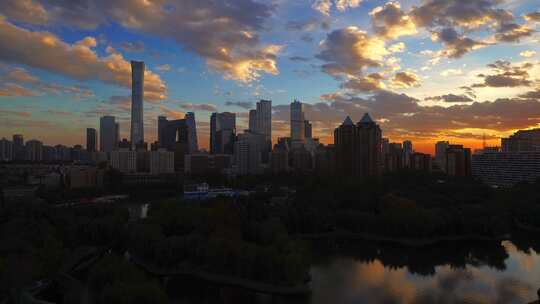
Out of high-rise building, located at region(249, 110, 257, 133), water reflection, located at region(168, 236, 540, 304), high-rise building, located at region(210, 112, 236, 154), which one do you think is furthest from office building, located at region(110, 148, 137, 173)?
water reflection, located at region(168, 236, 540, 304)

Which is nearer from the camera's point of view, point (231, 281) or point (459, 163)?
point (231, 281)

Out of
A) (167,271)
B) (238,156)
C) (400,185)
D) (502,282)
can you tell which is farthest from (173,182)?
(502,282)

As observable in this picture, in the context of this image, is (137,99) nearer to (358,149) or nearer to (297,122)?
(297,122)

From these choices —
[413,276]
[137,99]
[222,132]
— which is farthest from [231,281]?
[222,132]

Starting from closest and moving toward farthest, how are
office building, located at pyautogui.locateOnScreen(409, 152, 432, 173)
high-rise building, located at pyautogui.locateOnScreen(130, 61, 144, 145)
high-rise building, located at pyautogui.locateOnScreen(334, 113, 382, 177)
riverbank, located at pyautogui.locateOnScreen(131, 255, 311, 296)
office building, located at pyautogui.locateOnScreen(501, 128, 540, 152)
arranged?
riverbank, located at pyautogui.locateOnScreen(131, 255, 311, 296) < high-rise building, located at pyautogui.locateOnScreen(334, 113, 382, 177) < office building, located at pyautogui.locateOnScreen(501, 128, 540, 152) < office building, located at pyautogui.locateOnScreen(409, 152, 432, 173) < high-rise building, located at pyautogui.locateOnScreen(130, 61, 144, 145)

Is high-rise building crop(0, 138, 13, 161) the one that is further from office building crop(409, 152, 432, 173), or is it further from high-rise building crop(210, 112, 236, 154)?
office building crop(409, 152, 432, 173)
